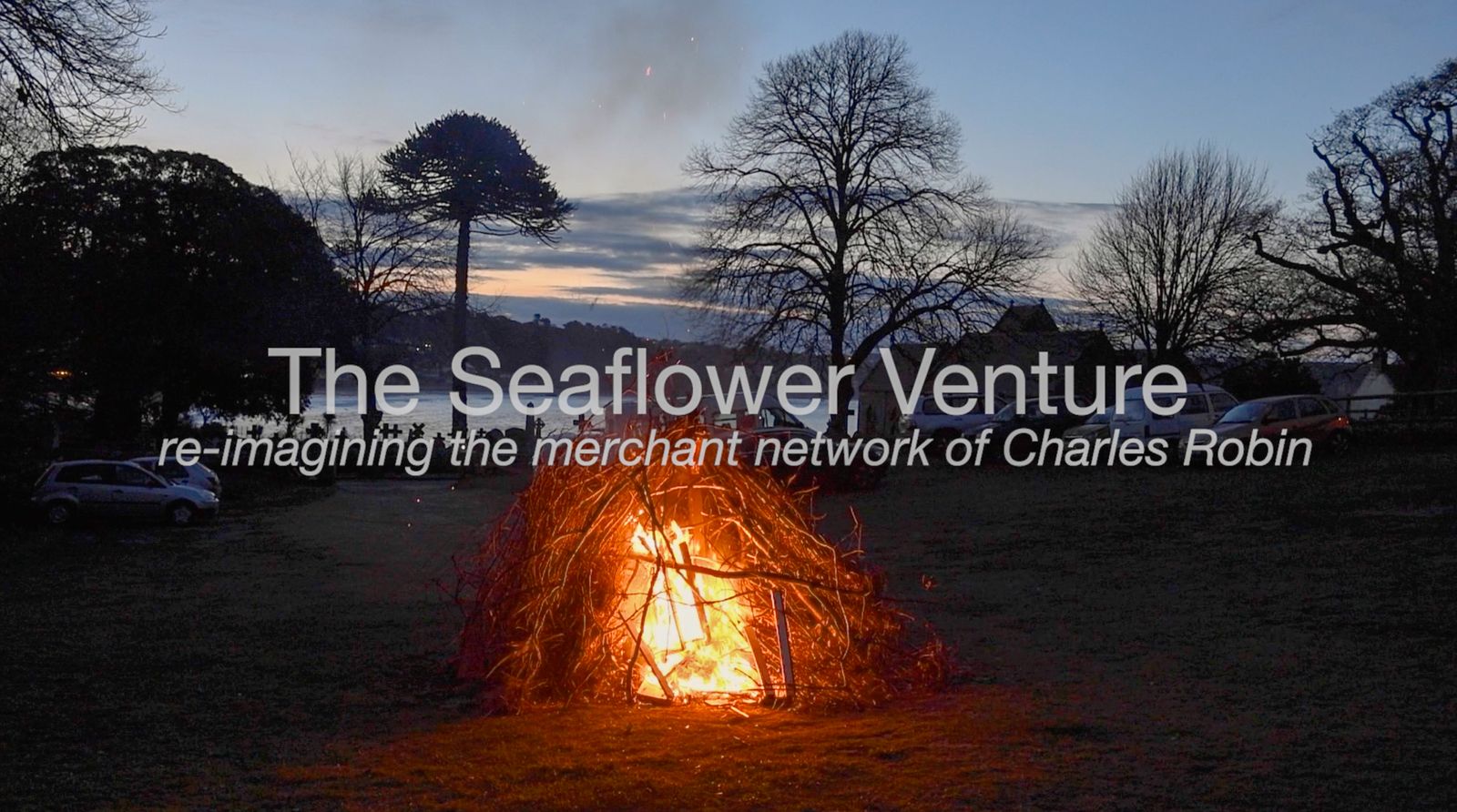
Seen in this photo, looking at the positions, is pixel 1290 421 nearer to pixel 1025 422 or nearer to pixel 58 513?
pixel 1025 422

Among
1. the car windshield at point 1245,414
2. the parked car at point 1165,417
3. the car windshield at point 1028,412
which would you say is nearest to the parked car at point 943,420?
the car windshield at point 1028,412

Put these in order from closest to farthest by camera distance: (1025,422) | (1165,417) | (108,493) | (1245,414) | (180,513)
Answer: (108,493), (180,513), (1245,414), (1165,417), (1025,422)

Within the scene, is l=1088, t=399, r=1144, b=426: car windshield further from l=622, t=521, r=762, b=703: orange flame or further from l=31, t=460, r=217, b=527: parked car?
l=622, t=521, r=762, b=703: orange flame

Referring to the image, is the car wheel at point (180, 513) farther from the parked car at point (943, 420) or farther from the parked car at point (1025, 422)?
the parked car at point (943, 420)

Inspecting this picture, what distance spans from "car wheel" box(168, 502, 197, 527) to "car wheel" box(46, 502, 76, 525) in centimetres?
184

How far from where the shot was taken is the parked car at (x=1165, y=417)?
33438mm

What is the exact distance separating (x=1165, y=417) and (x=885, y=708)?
2712 centimetres

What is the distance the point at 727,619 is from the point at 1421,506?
50.5 feet

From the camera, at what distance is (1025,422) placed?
38844 millimetres

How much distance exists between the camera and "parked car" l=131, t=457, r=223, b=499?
28359 millimetres

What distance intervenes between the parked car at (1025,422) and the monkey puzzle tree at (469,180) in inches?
690

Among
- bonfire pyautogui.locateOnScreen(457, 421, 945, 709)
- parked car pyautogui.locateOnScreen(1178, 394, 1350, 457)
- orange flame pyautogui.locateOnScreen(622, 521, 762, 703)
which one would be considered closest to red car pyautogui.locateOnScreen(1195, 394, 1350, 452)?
parked car pyautogui.locateOnScreen(1178, 394, 1350, 457)

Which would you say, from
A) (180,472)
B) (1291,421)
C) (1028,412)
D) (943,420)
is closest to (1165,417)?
(1291,421)

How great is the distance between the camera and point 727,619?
927 centimetres
